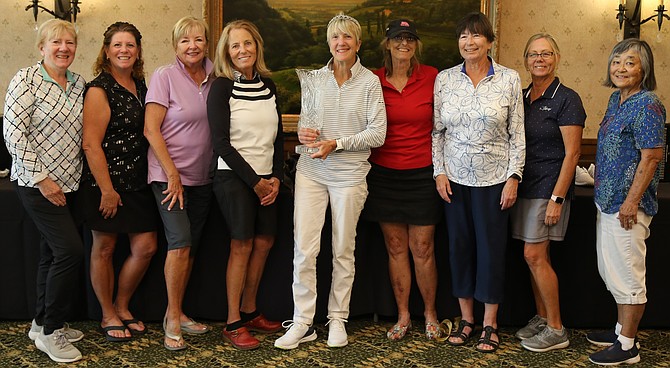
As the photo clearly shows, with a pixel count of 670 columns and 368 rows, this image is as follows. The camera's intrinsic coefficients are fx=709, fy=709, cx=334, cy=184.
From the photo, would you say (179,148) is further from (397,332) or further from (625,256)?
(625,256)

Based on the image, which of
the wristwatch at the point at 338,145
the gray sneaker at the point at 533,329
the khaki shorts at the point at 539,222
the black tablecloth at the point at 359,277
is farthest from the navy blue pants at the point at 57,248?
the gray sneaker at the point at 533,329

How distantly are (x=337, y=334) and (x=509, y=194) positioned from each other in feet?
3.52

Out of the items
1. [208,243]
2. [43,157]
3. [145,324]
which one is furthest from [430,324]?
[43,157]

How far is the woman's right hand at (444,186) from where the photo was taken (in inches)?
132

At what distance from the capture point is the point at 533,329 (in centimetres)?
356

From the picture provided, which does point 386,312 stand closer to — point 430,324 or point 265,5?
point 430,324

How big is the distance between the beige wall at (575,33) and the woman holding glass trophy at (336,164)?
2547mm

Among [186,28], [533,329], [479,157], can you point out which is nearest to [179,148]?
[186,28]

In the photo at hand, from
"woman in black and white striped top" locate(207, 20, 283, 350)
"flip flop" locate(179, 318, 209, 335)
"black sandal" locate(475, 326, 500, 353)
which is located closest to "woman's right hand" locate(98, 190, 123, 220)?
"woman in black and white striped top" locate(207, 20, 283, 350)

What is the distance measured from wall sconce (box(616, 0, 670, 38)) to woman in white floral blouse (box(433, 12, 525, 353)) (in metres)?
2.55

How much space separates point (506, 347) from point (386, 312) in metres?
0.65

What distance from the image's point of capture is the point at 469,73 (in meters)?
3.32

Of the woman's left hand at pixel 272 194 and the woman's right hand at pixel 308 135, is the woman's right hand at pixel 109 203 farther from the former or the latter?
the woman's right hand at pixel 308 135

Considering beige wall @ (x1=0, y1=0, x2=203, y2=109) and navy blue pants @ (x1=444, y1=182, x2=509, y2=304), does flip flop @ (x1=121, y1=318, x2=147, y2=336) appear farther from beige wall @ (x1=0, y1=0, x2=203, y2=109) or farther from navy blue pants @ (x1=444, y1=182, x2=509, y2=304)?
beige wall @ (x1=0, y1=0, x2=203, y2=109)
